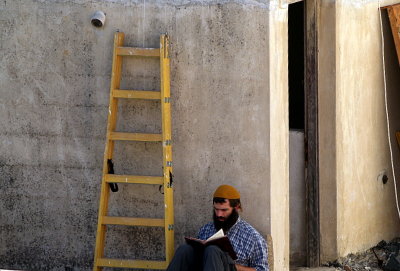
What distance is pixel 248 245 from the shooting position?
705cm

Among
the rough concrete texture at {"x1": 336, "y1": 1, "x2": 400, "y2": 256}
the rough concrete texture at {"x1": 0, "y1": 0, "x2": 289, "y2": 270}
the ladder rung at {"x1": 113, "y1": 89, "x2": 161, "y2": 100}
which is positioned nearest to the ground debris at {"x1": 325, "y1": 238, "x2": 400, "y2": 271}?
the rough concrete texture at {"x1": 336, "y1": 1, "x2": 400, "y2": 256}

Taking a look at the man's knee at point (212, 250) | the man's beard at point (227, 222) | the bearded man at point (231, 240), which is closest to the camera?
the man's knee at point (212, 250)

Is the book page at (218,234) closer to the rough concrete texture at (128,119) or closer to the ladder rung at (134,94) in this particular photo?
the rough concrete texture at (128,119)

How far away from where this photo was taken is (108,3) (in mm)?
7469

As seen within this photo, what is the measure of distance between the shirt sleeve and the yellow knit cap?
38 centimetres

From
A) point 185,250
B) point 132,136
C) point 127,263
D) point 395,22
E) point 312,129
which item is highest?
point 395,22

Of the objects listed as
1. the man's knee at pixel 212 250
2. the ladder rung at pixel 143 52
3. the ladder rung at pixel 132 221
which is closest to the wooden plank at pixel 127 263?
the ladder rung at pixel 132 221

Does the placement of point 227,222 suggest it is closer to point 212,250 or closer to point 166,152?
point 212,250

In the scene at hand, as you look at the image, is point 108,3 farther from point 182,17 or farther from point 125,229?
point 125,229

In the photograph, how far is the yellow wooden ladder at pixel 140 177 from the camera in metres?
7.25

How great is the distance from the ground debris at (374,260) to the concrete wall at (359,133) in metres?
0.08

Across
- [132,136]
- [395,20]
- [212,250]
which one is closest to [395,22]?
[395,20]

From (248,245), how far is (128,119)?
56.5 inches

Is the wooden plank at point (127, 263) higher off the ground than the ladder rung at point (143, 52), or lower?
lower
